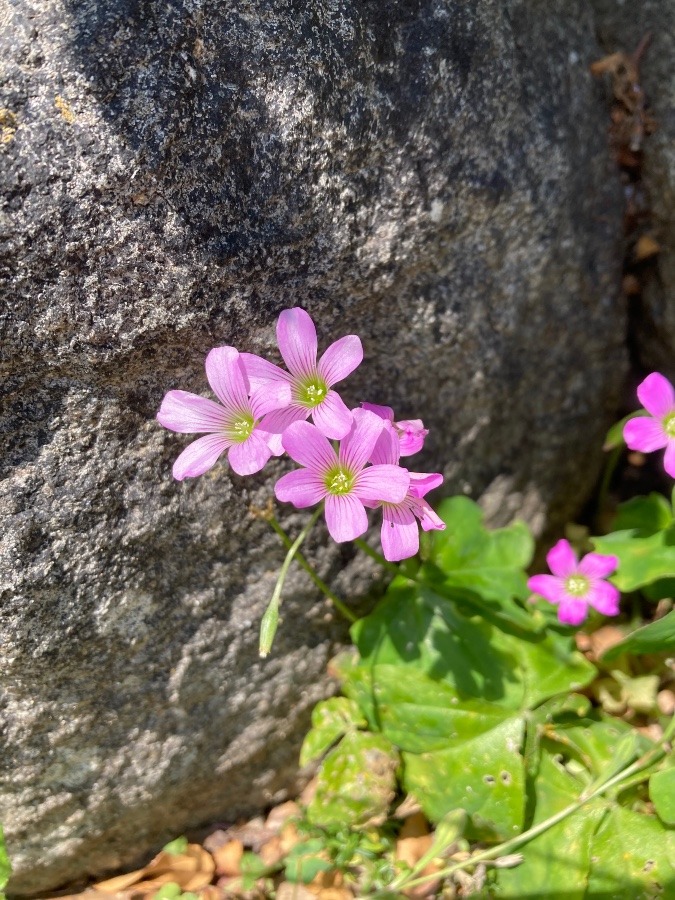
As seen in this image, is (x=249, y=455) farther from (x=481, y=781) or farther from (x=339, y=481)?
(x=481, y=781)

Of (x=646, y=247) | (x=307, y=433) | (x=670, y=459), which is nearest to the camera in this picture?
(x=307, y=433)

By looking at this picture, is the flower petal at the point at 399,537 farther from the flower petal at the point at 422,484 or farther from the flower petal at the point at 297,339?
the flower petal at the point at 297,339

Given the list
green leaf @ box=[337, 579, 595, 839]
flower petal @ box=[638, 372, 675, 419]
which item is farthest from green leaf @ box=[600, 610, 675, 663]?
flower petal @ box=[638, 372, 675, 419]

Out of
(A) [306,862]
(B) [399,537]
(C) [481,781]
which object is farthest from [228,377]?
(A) [306,862]

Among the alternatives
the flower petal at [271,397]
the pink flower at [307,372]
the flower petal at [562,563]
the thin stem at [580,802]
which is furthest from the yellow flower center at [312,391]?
the thin stem at [580,802]

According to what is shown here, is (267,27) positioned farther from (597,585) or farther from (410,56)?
(597,585)

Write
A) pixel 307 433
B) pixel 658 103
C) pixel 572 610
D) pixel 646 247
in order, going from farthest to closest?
pixel 646 247, pixel 658 103, pixel 572 610, pixel 307 433
